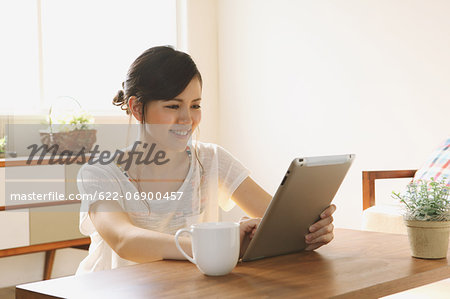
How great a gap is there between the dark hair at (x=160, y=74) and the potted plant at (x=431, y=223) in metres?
0.68

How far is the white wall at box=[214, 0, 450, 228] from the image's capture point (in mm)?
3865

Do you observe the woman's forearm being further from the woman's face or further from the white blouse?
the woman's face

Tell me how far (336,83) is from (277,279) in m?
3.48

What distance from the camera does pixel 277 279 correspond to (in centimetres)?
100

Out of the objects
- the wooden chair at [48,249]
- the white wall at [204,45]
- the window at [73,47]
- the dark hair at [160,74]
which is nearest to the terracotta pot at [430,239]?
the dark hair at [160,74]

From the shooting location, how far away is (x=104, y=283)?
3.20 feet

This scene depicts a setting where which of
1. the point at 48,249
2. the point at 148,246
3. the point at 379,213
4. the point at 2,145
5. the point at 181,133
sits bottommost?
the point at 48,249

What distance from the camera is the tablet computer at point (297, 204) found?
1.11m

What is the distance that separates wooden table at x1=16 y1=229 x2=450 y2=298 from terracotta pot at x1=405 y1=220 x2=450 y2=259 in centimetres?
2

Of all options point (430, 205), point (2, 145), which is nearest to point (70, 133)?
point (2, 145)

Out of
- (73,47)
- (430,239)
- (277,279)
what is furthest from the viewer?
(73,47)

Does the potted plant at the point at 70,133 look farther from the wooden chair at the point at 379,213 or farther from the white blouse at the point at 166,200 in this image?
the white blouse at the point at 166,200

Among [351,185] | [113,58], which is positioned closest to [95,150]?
[113,58]

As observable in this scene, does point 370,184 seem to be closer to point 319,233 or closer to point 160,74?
point 160,74
